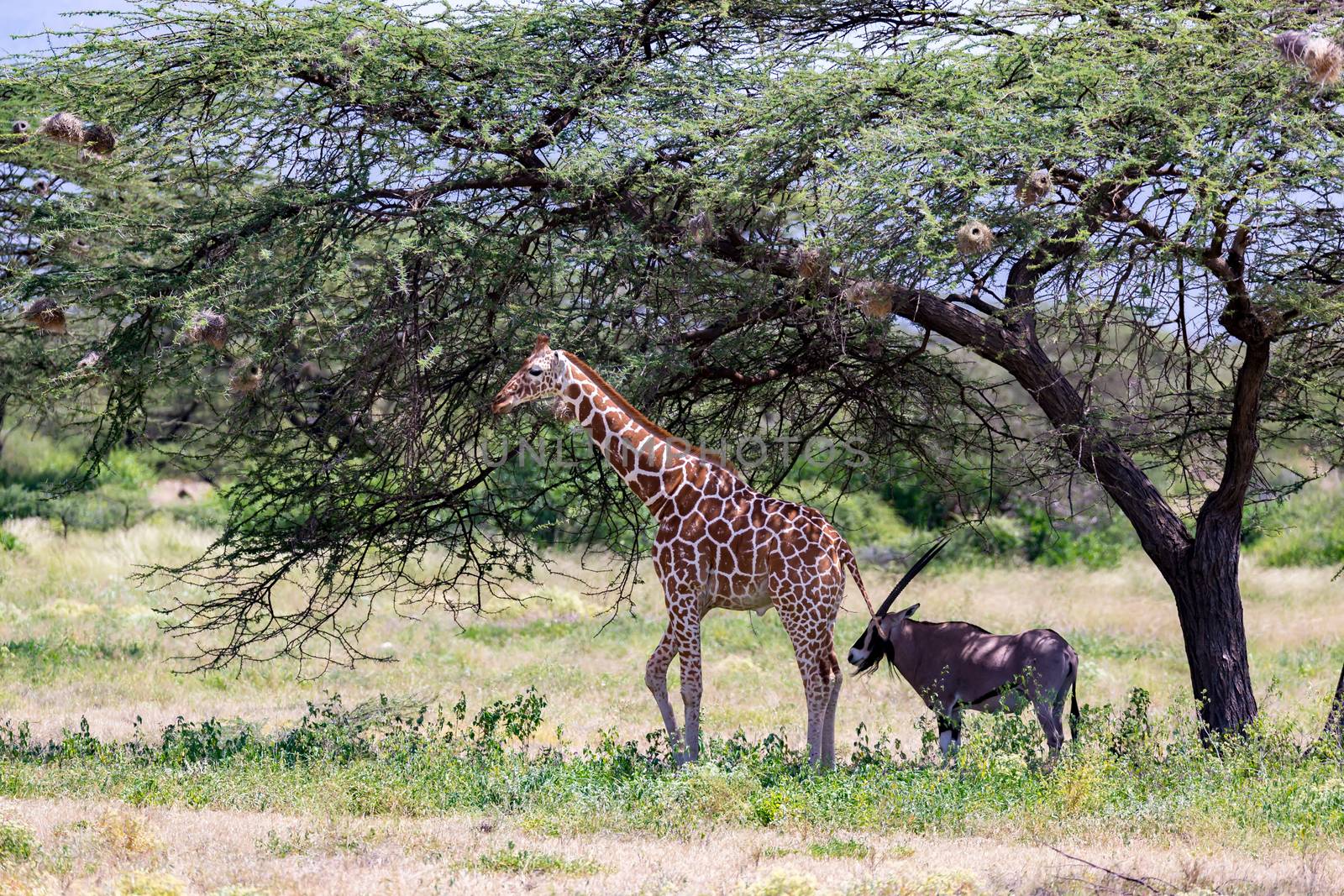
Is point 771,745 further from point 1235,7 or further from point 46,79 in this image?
point 46,79

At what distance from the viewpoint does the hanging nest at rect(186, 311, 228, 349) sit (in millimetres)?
9133

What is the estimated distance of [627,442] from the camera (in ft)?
30.8

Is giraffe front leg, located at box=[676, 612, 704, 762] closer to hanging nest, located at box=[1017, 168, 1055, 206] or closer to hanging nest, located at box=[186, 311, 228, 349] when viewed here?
hanging nest, located at box=[1017, 168, 1055, 206]

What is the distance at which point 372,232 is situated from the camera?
39.7ft

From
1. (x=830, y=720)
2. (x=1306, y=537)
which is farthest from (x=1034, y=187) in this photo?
(x=1306, y=537)

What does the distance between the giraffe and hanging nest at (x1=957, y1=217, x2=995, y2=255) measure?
83.7 inches

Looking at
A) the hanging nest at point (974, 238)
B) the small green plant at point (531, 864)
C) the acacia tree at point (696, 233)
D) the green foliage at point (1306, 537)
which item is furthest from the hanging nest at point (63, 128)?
the green foliage at point (1306, 537)

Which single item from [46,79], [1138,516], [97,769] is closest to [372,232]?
[46,79]

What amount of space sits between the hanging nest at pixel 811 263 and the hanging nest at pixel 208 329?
13.5 ft

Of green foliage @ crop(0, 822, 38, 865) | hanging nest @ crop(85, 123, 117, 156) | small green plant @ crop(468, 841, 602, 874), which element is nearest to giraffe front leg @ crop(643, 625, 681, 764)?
small green plant @ crop(468, 841, 602, 874)

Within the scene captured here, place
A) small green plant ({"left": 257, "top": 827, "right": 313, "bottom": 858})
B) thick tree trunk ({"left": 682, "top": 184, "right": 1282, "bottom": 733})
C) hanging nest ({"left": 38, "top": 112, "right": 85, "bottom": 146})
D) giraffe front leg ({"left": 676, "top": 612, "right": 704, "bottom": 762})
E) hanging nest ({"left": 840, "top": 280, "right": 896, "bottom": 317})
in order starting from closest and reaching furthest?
small green plant ({"left": 257, "top": 827, "right": 313, "bottom": 858})
hanging nest ({"left": 840, "top": 280, "right": 896, "bottom": 317})
giraffe front leg ({"left": 676, "top": 612, "right": 704, "bottom": 762})
hanging nest ({"left": 38, "top": 112, "right": 85, "bottom": 146})
thick tree trunk ({"left": 682, "top": 184, "right": 1282, "bottom": 733})

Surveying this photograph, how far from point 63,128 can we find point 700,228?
4683mm

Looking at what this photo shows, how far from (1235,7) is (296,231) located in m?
7.38

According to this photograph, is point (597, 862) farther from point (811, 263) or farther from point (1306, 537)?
point (1306, 537)
